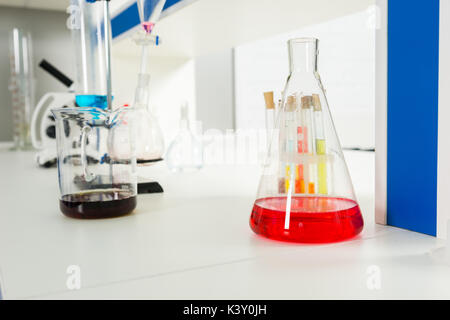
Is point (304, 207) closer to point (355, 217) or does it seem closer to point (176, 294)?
point (355, 217)

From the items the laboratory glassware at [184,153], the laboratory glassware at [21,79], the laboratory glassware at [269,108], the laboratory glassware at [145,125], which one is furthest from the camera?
the laboratory glassware at [21,79]

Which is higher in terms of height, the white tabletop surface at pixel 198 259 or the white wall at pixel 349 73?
the white wall at pixel 349 73

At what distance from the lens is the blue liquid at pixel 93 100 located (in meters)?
0.88

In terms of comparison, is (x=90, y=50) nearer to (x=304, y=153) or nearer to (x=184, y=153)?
(x=184, y=153)

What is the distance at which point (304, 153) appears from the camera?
547 millimetres

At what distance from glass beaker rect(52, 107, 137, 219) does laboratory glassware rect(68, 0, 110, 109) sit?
16 cm

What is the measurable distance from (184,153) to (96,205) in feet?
2.10

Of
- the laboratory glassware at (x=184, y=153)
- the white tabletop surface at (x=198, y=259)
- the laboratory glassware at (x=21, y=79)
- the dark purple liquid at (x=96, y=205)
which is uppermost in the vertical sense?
the laboratory glassware at (x=21, y=79)

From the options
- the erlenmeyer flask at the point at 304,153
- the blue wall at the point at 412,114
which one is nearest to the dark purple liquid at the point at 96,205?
the erlenmeyer flask at the point at 304,153

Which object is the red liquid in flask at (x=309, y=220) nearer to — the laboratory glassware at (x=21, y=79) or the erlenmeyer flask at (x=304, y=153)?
the erlenmeyer flask at (x=304, y=153)

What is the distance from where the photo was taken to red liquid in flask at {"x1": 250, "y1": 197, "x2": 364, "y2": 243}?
49 centimetres

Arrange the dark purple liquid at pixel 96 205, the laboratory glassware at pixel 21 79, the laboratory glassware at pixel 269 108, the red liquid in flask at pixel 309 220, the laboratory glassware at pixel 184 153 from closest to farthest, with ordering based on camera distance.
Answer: the red liquid in flask at pixel 309 220 < the dark purple liquid at pixel 96 205 < the laboratory glassware at pixel 269 108 < the laboratory glassware at pixel 184 153 < the laboratory glassware at pixel 21 79

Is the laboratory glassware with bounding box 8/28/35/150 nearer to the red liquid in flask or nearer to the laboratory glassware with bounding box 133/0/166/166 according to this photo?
the laboratory glassware with bounding box 133/0/166/166

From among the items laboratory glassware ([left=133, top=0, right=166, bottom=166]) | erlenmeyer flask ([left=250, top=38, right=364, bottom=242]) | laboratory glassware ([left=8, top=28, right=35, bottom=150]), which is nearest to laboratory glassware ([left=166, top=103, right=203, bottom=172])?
laboratory glassware ([left=133, top=0, right=166, bottom=166])
